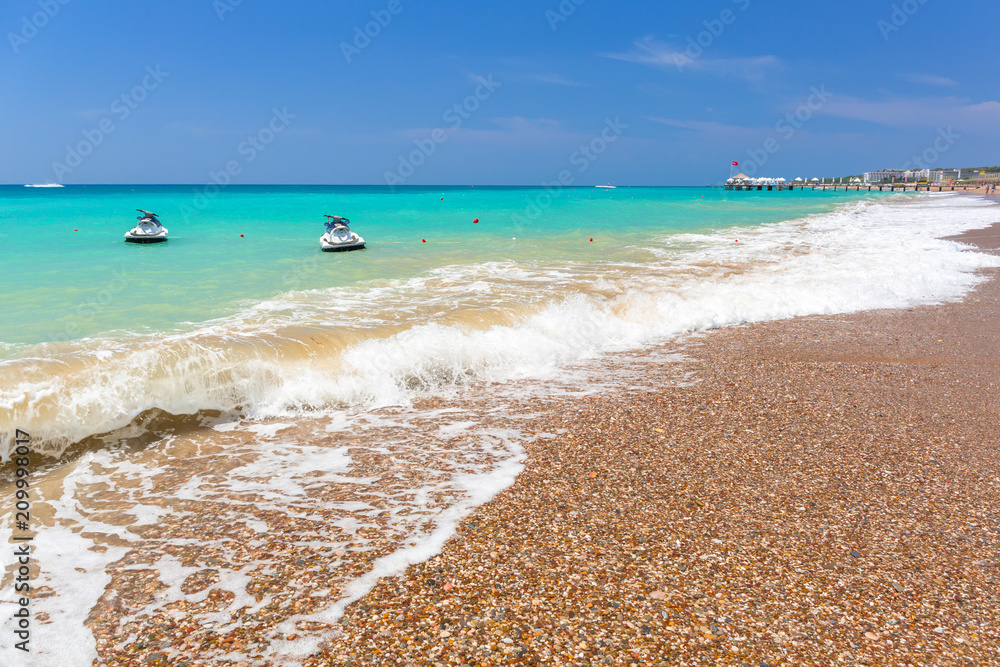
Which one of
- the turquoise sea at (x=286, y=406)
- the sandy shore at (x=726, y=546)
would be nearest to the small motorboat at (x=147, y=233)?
the turquoise sea at (x=286, y=406)

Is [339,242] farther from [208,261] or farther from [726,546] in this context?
[726,546]

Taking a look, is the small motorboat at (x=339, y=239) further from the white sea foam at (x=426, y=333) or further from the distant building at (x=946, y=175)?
the distant building at (x=946, y=175)

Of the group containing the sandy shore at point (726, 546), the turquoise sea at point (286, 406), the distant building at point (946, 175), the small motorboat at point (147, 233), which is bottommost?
the sandy shore at point (726, 546)

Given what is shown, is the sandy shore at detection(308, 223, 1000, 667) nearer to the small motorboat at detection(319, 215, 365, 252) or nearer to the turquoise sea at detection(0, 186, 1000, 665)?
the turquoise sea at detection(0, 186, 1000, 665)

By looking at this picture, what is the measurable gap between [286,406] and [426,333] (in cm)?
285

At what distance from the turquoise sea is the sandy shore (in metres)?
0.47

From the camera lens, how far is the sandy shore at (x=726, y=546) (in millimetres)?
3428

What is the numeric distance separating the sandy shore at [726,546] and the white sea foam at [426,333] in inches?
111

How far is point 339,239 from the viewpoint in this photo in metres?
25.8

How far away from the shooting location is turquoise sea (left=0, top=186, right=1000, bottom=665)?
13.2 feet

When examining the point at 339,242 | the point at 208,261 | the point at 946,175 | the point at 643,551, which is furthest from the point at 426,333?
the point at 946,175

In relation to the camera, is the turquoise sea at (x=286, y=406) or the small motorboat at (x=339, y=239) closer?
the turquoise sea at (x=286, y=406)

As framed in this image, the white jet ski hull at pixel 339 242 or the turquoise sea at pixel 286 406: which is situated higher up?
the white jet ski hull at pixel 339 242

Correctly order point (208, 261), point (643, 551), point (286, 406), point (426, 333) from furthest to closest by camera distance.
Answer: point (208, 261)
point (426, 333)
point (286, 406)
point (643, 551)
